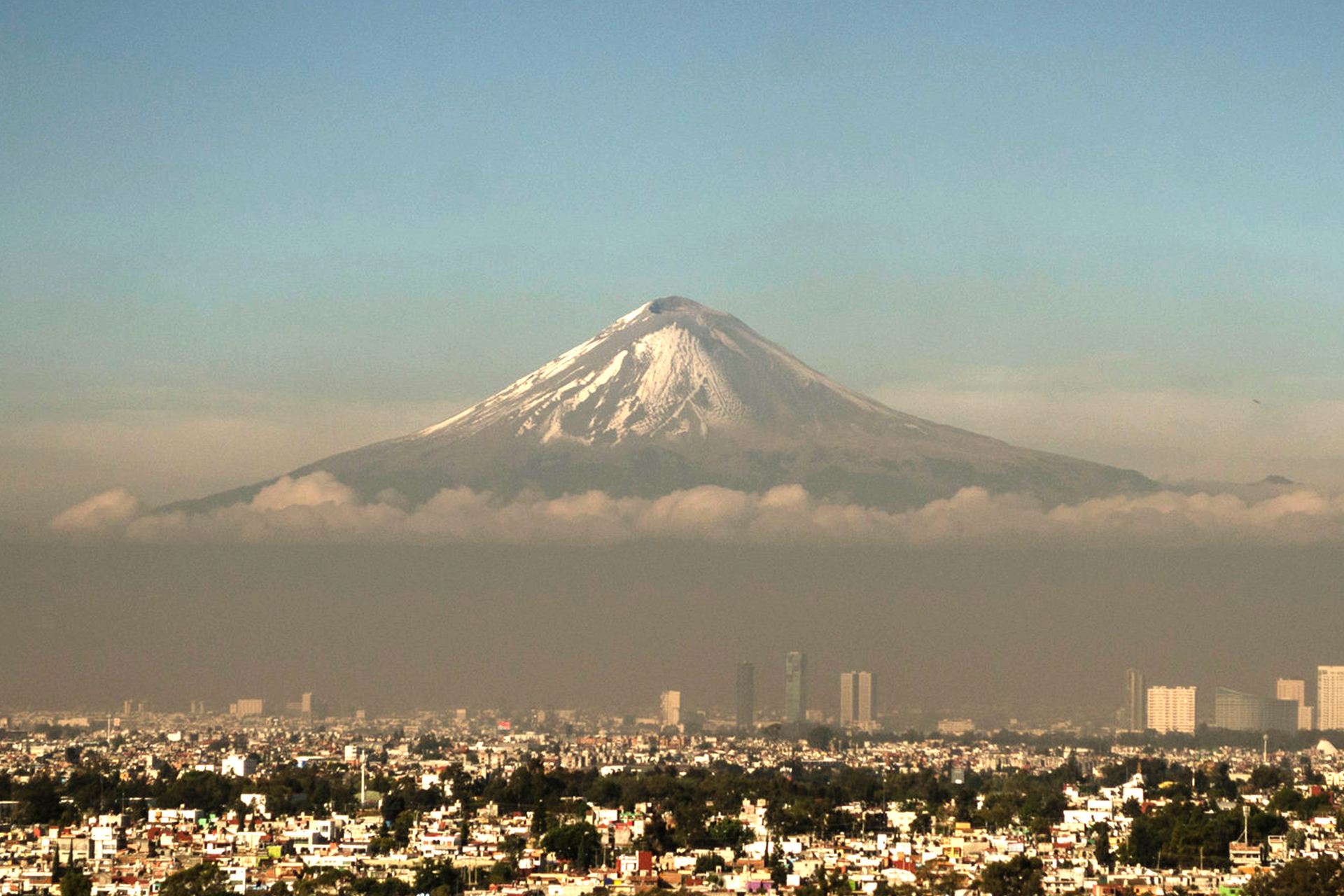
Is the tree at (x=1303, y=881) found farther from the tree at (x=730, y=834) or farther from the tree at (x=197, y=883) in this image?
the tree at (x=197, y=883)

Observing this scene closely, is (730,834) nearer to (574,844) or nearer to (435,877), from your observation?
(574,844)

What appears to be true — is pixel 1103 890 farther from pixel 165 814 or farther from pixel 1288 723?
pixel 1288 723

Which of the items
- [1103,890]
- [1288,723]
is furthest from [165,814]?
[1288,723]

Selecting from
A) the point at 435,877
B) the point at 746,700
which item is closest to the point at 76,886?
the point at 435,877

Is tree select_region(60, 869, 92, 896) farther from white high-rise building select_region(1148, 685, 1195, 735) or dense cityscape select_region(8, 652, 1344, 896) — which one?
white high-rise building select_region(1148, 685, 1195, 735)

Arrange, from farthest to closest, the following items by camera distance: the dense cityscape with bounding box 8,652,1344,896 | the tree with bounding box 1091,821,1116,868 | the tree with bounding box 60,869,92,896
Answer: the tree with bounding box 1091,821,1116,868 → the dense cityscape with bounding box 8,652,1344,896 → the tree with bounding box 60,869,92,896

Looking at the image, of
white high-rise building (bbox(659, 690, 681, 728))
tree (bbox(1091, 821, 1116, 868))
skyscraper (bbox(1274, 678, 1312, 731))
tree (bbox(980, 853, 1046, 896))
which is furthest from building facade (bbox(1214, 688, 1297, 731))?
tree (bbox(980, 853, 1046, 896))
